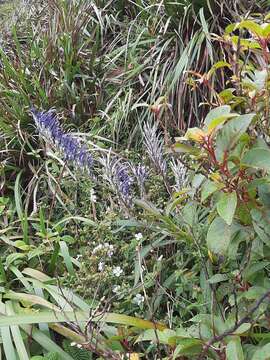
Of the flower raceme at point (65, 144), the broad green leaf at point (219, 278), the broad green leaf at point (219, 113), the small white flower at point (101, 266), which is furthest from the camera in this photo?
the flower raceme at point (65, 144)

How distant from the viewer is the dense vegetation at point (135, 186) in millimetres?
1508

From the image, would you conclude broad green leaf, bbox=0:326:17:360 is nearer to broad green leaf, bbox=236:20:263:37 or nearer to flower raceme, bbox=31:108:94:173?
flower raceme, bbox=31:108:94:173

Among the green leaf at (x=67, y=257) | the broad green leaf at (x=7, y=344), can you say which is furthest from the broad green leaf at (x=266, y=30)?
the broad green leaf at (x=7, y=344)

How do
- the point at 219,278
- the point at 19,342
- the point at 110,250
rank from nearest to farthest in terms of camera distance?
the point at 219,278 → the point at 19,342 → the point at 110,250

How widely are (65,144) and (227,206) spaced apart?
3.33 ft

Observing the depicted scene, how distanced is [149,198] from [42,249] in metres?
0.46

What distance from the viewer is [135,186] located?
2348 mm

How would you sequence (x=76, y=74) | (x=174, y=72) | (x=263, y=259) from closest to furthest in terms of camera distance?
(x=263, y=259) → (x=174, y=72) → (x=76, y=74)

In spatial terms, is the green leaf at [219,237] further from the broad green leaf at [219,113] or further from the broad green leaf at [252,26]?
the broad green leaf at [252,26]

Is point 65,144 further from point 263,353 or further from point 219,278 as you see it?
point 263,353

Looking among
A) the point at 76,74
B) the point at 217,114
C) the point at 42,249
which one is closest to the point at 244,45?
the point at 217,114

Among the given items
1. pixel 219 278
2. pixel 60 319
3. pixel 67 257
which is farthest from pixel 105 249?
pixel 219 278

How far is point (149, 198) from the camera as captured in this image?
2.21m

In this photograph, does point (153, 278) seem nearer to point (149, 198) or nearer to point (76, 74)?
point (149, 198)
